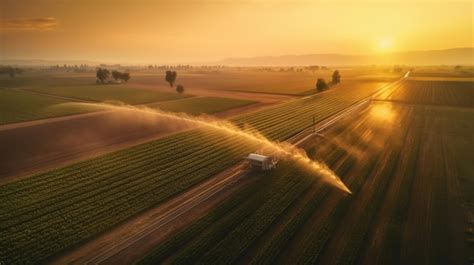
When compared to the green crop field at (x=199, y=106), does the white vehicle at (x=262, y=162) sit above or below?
below

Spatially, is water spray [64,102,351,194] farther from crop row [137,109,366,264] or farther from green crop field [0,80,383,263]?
crop row [137,109,366,264]

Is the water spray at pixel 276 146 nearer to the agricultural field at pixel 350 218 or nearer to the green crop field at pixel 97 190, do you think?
the agricultural field at pixel 350 218

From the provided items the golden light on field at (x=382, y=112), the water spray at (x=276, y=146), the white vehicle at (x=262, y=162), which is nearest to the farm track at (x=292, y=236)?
the water spray at (x=276, y=146)

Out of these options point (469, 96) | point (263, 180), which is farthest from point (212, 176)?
point (469, 96)

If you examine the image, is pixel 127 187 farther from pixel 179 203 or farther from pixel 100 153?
pixel 100 153

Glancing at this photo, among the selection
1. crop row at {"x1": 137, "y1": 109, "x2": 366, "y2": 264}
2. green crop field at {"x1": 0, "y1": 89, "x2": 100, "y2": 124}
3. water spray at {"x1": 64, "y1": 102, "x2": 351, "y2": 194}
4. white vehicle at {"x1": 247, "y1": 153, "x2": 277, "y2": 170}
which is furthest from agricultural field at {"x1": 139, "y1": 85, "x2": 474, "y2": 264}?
green crop field at {"x1": 0, "y1": 89, "x2": 100, "y2": 124}

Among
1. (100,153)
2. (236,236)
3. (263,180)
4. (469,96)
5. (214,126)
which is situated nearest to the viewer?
(236,236)

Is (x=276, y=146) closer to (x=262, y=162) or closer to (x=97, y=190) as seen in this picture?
(x=262, y=162)
